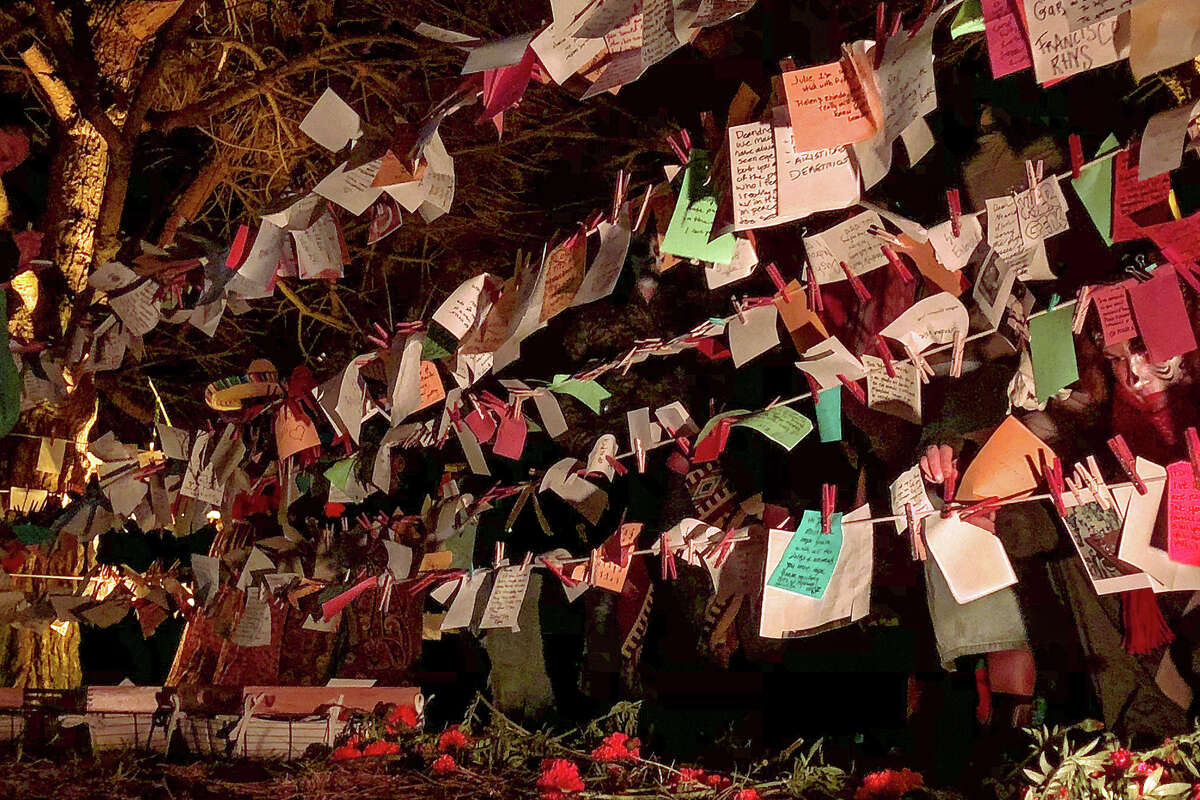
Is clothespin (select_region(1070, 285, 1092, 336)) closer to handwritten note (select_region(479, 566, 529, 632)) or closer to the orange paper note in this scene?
the orange paper note

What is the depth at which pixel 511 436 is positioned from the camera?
3006mm

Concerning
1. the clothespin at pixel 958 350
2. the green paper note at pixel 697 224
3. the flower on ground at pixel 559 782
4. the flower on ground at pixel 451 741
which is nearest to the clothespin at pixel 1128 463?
the clothespin at pixel 958 350

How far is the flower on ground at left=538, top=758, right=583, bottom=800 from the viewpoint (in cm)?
224

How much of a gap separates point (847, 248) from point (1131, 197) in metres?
0.59

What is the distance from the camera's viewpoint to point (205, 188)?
498 cm

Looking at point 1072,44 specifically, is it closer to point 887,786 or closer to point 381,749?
point 887,786

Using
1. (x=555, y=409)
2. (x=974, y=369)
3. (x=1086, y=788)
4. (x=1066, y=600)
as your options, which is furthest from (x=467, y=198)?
(x=1086, y=788)

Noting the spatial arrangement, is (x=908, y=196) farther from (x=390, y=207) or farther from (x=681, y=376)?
(x=390, y=207)

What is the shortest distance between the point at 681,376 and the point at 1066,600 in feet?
6.73

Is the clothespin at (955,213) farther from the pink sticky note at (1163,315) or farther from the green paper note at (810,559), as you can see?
the green paper note at (810,559)

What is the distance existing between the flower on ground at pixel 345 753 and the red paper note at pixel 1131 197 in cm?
228

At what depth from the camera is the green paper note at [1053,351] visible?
1.96 m

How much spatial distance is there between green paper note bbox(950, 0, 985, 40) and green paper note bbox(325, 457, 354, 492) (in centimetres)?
236

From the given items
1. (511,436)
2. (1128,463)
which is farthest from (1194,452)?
(511,436)
